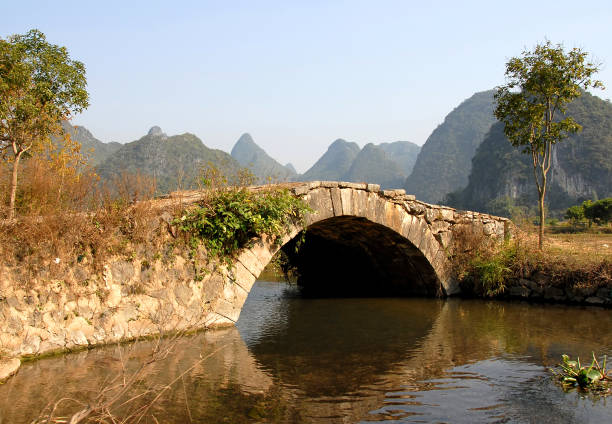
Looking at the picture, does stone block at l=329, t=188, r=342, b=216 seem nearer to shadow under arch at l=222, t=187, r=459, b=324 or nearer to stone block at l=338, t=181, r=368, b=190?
Result: shadow under arch at l=222, t=187, r=459, b=324

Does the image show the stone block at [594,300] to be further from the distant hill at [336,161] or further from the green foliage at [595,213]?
the distant hill at [336,161]

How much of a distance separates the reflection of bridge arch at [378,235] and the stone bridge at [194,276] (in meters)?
0.02

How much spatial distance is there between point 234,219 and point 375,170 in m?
135

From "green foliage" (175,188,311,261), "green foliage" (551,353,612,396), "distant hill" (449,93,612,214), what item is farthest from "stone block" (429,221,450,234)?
"distant hill" (449,93,612,214)

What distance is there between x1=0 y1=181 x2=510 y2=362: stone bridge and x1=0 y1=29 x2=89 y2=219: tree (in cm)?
385

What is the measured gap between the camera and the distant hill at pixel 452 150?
110 metres

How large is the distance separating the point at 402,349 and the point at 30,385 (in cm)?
447

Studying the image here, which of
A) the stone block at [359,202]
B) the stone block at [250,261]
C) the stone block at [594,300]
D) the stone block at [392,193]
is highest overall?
the stone block at [392,193]

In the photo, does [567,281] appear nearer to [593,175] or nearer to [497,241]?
[497,241]

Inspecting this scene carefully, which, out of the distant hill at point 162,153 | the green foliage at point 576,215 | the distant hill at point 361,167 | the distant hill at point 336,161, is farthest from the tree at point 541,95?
the distant hill at point 336,161

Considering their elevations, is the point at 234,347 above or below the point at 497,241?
below

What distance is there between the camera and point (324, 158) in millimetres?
188375

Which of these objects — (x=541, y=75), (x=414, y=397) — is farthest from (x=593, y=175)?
(x=414, y=397)

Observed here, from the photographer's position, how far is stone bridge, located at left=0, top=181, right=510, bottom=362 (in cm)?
563
